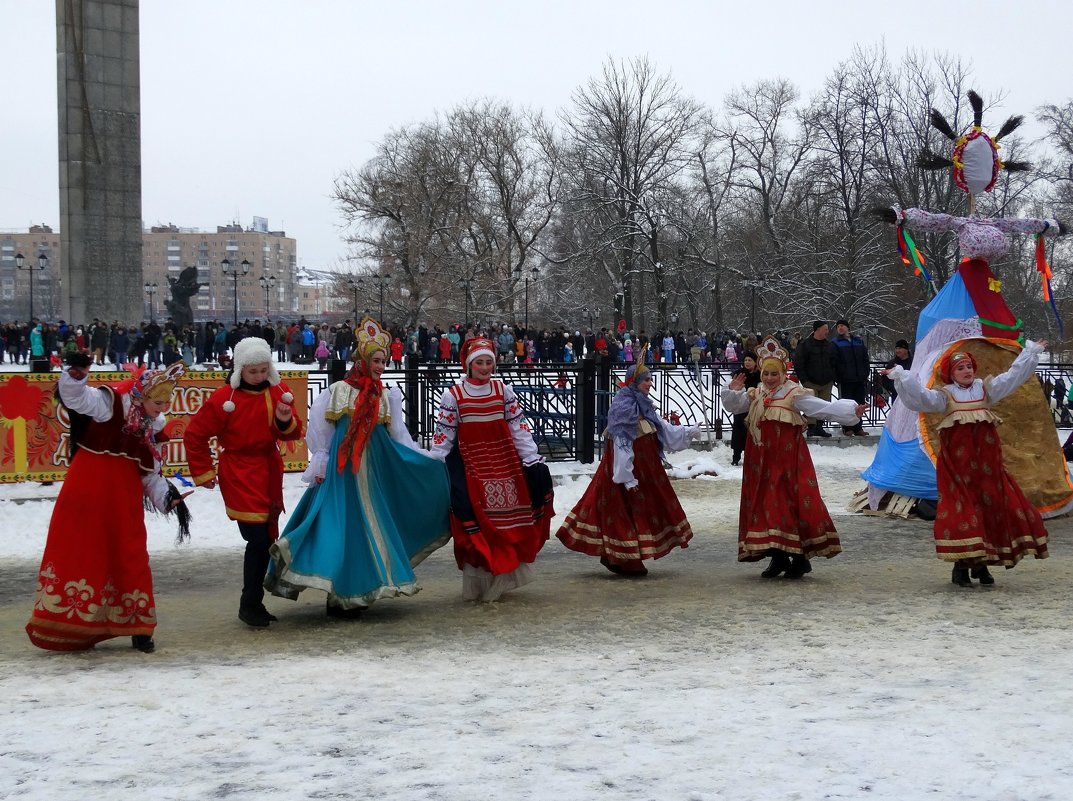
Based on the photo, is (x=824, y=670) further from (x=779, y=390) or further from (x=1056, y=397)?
(x=1056, y=397)

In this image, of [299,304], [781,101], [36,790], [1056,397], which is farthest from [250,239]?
[36,790]

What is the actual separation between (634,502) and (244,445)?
2.77m

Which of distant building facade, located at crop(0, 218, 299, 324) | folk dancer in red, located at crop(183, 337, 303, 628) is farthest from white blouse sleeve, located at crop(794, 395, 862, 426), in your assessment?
distant building facade, located at crop(0, 218, 299, 324)

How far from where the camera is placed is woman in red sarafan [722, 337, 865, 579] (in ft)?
26.6

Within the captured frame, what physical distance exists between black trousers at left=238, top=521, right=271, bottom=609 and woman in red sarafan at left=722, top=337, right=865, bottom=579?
3.08m

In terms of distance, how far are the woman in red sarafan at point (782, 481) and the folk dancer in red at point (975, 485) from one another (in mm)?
549

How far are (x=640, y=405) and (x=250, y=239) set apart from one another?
16420 centimetres

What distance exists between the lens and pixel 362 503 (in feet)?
22.9

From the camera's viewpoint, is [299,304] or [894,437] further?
[299,304]

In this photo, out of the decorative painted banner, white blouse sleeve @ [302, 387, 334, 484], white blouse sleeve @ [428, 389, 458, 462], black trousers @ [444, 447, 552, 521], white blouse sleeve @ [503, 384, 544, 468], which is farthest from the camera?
the decorative painted banner

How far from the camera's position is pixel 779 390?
8367 millimetres

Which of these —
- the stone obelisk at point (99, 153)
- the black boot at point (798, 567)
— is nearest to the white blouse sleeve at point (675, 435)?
the black boot at point (798, 567)

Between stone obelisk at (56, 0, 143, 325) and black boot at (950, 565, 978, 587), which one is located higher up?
stone obelisk at (56, 0, 143, 325)

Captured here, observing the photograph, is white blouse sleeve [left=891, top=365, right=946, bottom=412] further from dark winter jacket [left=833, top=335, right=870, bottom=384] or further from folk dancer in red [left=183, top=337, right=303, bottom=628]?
dark winter jacket [left=833, top=335, right=870, bottom=384]
